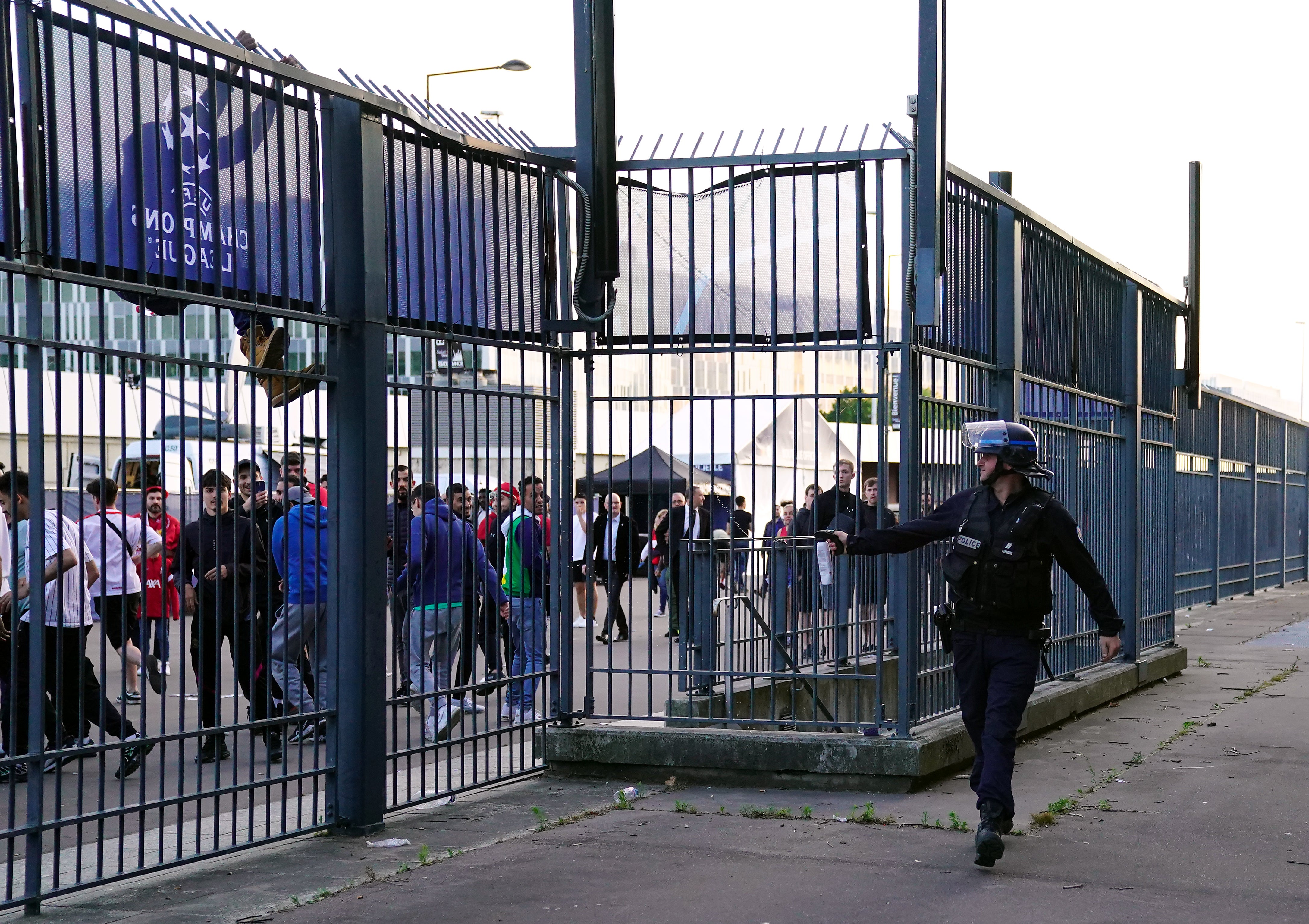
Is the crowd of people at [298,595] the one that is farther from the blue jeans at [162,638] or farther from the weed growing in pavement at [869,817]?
the weed growing in pavement at [869,817]

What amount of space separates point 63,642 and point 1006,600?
3.78 m

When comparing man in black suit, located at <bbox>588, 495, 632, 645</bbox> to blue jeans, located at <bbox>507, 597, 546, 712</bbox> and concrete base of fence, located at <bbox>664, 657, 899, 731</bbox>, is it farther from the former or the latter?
concrete base of fence, located at <bbox>664, 657, 899, 731</bbox>

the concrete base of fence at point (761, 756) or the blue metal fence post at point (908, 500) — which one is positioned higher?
the blue metal fence post at point (908, 500)

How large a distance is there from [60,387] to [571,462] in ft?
11.8

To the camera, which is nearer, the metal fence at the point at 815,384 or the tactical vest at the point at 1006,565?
the tactical vest at the point at 1006,565

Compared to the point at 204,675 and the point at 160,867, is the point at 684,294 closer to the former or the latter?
the point at 204,675

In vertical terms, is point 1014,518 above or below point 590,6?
below

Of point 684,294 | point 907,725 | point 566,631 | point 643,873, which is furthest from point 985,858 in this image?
point 684,294

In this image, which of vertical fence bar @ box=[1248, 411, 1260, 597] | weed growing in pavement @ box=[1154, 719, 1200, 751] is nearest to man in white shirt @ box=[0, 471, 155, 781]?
weed growing in pavement @ box=[1154, 719, 1200, 751]

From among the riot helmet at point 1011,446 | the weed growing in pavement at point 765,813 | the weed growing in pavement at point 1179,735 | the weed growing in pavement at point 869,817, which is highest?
the riot helmet at point 1011,446

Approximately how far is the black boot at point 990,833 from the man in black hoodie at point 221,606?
2896mm

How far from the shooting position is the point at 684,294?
881 cm

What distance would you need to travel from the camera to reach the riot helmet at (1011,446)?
23.0 ft

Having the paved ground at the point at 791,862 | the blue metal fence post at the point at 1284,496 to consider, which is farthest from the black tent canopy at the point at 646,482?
the blue metal fence post at the point at 1284,496
